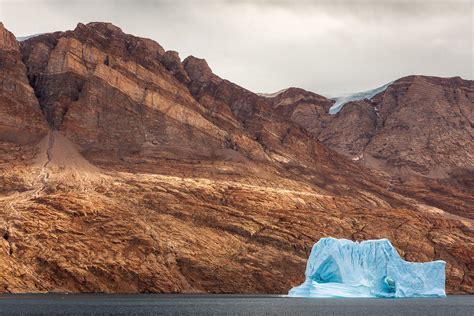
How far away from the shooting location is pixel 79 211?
169125mm

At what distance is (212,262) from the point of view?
166500mm

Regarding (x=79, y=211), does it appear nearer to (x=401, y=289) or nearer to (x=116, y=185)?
(x=116, y=185)

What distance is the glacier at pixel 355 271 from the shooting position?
140625 mm

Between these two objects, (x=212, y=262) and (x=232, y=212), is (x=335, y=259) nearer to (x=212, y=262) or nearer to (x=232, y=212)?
(x=212, y=262)

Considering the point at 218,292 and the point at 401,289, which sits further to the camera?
the point at 218,292

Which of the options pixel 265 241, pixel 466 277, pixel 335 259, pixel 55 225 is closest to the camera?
pixel 335 259

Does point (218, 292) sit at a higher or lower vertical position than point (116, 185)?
lower

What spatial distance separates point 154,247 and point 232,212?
1129 inches

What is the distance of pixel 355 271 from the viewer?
14162 centimetres

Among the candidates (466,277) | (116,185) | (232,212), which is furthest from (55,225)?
(466,277)

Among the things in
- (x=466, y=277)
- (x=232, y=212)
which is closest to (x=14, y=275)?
(x=232, y=212)

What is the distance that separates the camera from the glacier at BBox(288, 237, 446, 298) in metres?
141

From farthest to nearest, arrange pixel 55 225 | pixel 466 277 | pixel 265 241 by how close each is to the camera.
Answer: pixel 466 277
pixel 265 241
pixel 55 225

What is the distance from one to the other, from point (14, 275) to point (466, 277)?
372 feet
